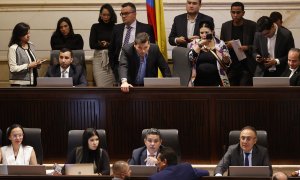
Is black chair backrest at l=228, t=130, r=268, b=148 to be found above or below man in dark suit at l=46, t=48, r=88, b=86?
below

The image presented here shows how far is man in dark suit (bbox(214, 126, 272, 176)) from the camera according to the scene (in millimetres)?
7883

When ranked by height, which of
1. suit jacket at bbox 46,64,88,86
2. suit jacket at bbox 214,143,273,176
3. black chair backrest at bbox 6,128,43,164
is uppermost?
suit jacket at bbox 46,64,88,86

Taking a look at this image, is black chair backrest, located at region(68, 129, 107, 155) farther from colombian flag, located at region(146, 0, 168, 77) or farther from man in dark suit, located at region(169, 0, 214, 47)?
colombian flag, located at region(146, 0, 168, 77)

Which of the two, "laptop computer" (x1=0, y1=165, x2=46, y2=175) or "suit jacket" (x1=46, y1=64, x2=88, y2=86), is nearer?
"laptop computer" (x1=0, y1=165, x2=46, y2=175)

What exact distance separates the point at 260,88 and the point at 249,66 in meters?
1.07

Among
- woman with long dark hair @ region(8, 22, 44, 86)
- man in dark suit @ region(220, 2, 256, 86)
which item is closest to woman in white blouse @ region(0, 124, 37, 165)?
woman with long dark hair @ region(8, 22, 44, 86)

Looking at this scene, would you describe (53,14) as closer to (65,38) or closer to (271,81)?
(65,38)

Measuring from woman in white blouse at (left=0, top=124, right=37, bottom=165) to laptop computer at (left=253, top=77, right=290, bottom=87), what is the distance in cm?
222

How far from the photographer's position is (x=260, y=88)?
8.68m

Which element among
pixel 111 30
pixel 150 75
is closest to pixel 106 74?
pixel 111 30

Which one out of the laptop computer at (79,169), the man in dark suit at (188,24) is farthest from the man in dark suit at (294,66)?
the laptop computer at (79,169)

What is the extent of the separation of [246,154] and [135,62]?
1671 millimetres

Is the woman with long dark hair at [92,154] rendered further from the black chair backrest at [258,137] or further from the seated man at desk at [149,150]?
the black chair backrest at [258,137]

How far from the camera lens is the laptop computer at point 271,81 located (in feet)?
28.6
